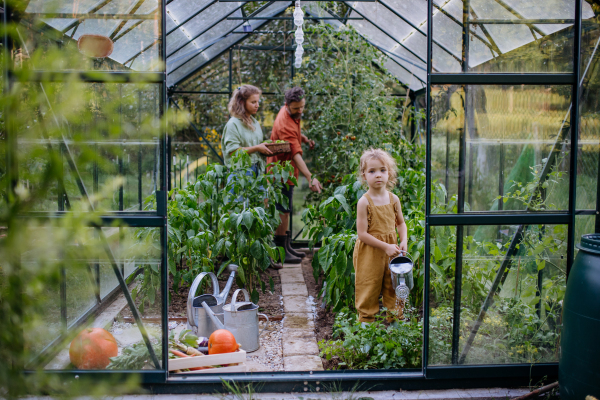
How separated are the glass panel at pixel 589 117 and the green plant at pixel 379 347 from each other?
41.0 inches

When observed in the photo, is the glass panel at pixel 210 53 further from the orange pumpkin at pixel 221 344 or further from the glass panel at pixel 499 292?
the glass panel at pixel 499 292

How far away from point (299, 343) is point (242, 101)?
6.99ft

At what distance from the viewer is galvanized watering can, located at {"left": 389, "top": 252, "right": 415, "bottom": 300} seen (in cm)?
249

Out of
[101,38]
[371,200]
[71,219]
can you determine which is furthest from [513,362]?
[101,38]

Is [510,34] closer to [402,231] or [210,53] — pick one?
[402,231]

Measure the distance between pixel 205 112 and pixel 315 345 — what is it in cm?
395

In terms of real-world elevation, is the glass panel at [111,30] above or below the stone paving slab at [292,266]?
above

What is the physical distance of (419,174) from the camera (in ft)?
11.8

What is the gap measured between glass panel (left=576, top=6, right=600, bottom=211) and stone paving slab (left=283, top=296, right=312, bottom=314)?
6.49 feet

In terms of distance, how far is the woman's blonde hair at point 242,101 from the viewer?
399 cm

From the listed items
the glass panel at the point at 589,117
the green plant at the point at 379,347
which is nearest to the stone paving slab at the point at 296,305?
the green plant at the point at 379,347

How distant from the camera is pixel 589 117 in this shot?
226 cm

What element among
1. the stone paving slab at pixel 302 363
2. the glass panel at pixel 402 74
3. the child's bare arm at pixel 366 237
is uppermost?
the glass panel at pixel 402 74

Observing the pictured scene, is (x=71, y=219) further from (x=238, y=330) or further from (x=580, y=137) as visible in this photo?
(x=580, y=137)
